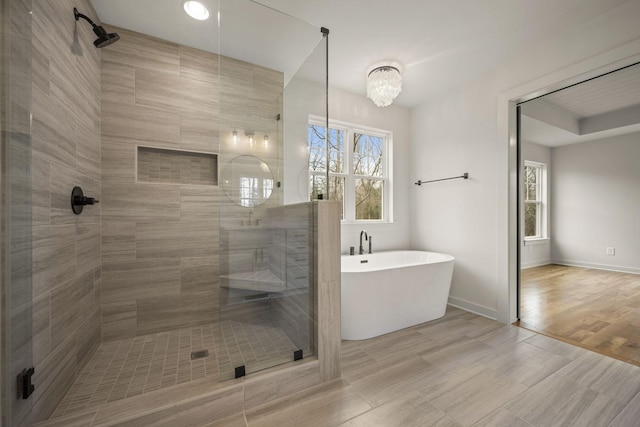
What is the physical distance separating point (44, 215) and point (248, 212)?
3.36 ft

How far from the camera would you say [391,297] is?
90.9 inches

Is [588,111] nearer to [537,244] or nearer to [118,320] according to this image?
[537,244]

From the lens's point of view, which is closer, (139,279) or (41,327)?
(41,327)

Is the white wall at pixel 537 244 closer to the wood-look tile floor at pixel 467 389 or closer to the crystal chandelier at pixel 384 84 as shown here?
the wood-look tile floor at pixel 467 389

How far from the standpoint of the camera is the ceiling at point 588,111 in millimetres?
2150

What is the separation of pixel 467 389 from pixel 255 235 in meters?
1.66

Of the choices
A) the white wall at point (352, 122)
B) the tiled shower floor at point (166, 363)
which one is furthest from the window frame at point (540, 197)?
the tiled shower floor at point (166, 363)

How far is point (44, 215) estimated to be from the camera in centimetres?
129

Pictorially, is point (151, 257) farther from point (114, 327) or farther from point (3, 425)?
point (3, 425)

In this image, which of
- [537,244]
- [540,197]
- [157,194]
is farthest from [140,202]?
[537,244]

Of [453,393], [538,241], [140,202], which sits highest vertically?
[140,202]

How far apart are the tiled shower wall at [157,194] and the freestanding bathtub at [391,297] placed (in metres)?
1.32

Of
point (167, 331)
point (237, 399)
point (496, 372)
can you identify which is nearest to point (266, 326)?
point (237, 399)

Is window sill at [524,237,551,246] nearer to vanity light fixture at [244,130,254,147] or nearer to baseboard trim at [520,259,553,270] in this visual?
baseboard trim at [520,259,553,270]
